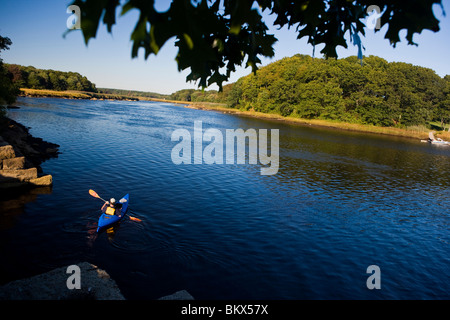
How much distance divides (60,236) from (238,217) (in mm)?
9948

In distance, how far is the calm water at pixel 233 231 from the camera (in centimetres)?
1134

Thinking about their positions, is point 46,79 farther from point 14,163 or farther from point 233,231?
point 233,231

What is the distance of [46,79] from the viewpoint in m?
155

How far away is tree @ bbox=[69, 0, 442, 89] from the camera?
2074mm

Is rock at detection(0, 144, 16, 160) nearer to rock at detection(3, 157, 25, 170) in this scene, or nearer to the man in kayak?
rock at detection(3, 157, 25, 170)

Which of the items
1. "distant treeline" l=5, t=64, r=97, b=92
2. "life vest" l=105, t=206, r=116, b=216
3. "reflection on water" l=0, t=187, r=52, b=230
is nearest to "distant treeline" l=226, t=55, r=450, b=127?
"life vest" l=105, t=206, r=116, b=216

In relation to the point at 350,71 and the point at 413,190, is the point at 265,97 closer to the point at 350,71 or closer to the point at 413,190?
the point at 350,71

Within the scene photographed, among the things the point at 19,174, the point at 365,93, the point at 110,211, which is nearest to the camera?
the point at 110,211

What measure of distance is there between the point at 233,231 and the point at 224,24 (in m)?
13.8

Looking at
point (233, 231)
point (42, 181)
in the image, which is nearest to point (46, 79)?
point (42, 181)

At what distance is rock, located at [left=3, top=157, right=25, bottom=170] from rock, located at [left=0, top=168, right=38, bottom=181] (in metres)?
0.37

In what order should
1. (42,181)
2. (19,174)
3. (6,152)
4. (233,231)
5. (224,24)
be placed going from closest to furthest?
(224,24), (233,231), (6,152), (19,174), (42,181)

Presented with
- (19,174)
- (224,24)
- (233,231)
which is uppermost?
(224,24)
